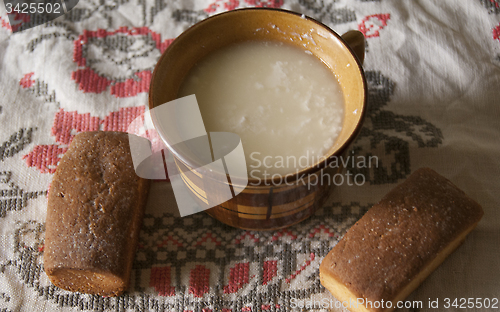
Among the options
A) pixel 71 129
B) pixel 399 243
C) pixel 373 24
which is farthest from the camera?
pixel 373 24

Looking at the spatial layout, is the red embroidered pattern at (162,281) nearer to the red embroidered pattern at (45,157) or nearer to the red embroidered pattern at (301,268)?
the red embroidered pattern at (301,268)

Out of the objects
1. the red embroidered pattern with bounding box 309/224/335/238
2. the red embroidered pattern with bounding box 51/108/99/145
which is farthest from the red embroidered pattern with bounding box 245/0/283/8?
the red embroidered pattern with bounding box 309/224/335/238

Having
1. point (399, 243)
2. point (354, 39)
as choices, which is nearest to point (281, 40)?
point (354, 39)

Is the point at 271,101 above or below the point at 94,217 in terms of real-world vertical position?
above

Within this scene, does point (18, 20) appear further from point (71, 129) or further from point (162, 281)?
point (162, 281)

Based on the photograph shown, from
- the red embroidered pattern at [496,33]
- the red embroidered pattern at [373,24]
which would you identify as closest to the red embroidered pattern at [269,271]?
the red embroidered pattern at [373,24]

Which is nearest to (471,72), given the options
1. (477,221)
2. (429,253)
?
(477,221)
